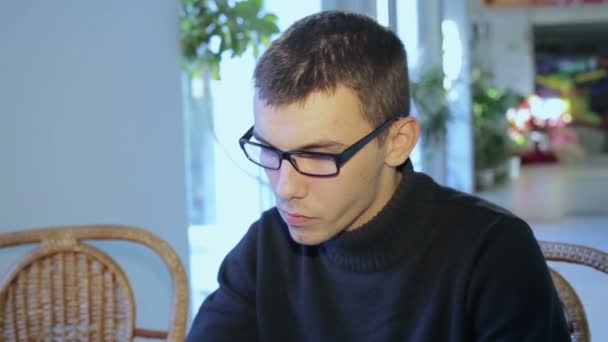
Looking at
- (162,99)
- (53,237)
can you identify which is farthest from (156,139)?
(53,237)

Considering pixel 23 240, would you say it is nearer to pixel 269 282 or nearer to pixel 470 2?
pixel 269 282

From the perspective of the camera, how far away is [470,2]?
7137 mm

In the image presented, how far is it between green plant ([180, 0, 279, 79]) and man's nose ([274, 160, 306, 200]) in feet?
5.47

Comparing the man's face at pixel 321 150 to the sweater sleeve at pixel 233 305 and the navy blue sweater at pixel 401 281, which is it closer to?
the navy blue sweater at pixel 401 281

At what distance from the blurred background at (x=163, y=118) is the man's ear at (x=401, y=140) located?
0.17 m

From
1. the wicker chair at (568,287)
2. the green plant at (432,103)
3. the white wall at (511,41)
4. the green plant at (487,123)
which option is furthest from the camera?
the white wall at (511,41)

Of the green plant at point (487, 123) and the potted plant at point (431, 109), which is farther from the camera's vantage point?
the green plant at point (487, 123)

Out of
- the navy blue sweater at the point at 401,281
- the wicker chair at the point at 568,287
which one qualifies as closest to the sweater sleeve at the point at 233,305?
the navy blue sweater at the point at 401,281

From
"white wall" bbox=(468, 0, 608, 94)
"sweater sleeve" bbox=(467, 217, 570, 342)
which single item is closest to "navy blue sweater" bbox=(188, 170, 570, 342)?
"sweater sleeve" bbox=(467, 217, 570, 342)

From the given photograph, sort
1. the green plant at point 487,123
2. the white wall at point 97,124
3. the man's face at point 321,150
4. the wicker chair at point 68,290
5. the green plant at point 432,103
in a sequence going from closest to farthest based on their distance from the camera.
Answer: the man's face at point 321,150 → the wicker chair at point 68,290 → the white wall at point 97,124 → the green plant at point 432,103 → the green plant at point 487,123

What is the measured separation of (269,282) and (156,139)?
1.13m

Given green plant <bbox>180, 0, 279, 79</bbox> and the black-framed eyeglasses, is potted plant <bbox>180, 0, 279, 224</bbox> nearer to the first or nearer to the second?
green plant <bbox>180, 0, 279, 79</bbox>

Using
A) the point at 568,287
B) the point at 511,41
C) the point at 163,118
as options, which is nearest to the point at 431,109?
the point at 163,118

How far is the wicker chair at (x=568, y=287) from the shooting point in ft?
3.91
